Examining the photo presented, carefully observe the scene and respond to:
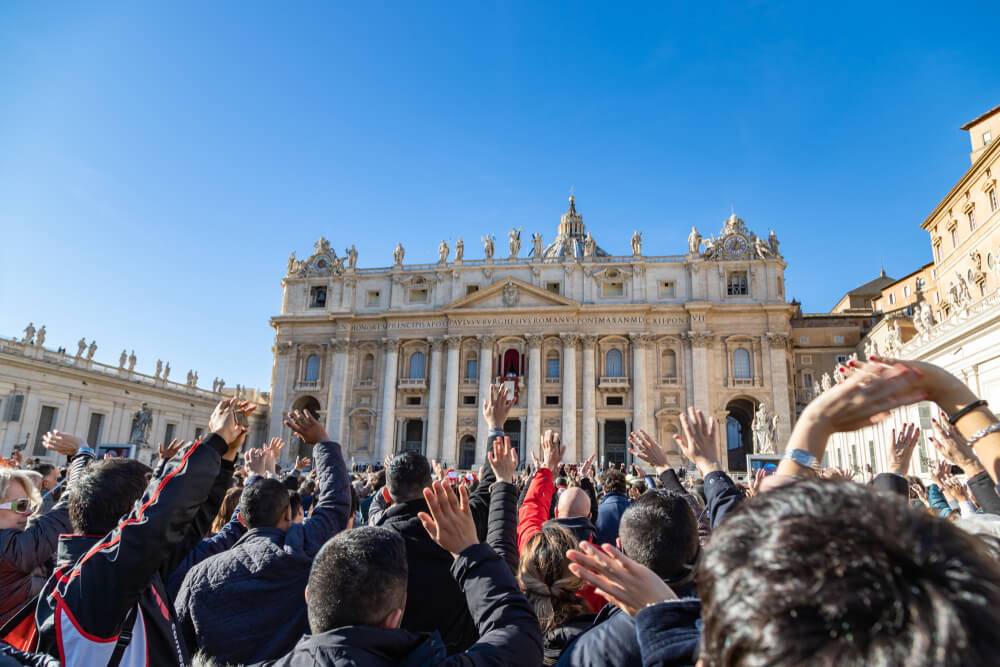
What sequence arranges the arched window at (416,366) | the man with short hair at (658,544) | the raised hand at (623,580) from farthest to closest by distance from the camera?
the arched window at (416,366), the man with short hair at (658,544), the raised hand at (623,580)

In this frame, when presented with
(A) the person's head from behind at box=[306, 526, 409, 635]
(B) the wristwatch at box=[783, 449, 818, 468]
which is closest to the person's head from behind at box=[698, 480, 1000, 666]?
(B) the wristwatch at box=[783, 449, 818, 468]

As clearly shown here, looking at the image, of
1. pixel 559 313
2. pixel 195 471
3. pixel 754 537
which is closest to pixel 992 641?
pixel 754 537

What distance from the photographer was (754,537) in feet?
3.29

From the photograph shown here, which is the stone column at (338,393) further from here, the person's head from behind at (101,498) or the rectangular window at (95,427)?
the person's head from behind at (101,498)

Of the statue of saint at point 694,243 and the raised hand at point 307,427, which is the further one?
the statue of saint at point 694,243

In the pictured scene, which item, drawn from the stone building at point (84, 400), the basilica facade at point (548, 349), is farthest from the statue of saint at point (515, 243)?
the stone building at point (84, 400)

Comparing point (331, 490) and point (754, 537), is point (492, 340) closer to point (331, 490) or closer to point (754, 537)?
point (331, 490)

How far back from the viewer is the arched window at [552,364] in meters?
38.7

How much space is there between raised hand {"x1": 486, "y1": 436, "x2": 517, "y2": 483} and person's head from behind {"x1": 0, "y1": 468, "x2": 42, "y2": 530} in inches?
119

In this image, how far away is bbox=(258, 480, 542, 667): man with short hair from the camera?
6.57 ft

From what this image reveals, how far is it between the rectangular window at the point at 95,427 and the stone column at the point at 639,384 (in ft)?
101

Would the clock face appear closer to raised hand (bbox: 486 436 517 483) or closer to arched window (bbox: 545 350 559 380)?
arched window (bbox: 545 350 559 380)

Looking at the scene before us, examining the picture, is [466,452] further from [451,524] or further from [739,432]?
[451,524]

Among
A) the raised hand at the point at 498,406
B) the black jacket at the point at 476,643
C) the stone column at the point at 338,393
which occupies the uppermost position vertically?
the stone column at the point at 338,393
